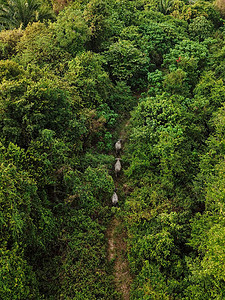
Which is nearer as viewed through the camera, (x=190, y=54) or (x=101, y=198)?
(x=101, y=198)

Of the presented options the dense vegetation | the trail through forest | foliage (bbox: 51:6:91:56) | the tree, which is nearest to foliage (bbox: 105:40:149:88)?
the dense vegetation

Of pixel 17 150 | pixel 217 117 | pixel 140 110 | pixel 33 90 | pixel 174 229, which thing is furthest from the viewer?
pixel 140 110

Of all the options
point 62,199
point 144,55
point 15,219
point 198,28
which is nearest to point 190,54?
point 144,55

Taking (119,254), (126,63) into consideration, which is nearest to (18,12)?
(126,63)

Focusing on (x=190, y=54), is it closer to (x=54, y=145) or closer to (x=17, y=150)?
(x=54, y=145)

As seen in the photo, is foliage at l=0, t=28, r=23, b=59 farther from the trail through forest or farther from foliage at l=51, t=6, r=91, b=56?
the trail through forest

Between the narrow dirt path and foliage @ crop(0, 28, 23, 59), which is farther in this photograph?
foliage @ crop(0, 28, 23, 59)

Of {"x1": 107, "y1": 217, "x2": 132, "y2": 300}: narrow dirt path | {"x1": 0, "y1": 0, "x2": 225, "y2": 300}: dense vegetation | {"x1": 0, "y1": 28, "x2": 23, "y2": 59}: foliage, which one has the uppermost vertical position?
{"x1": 0, "y1": 28, "x2": 23, "y2": 59}: foliage
